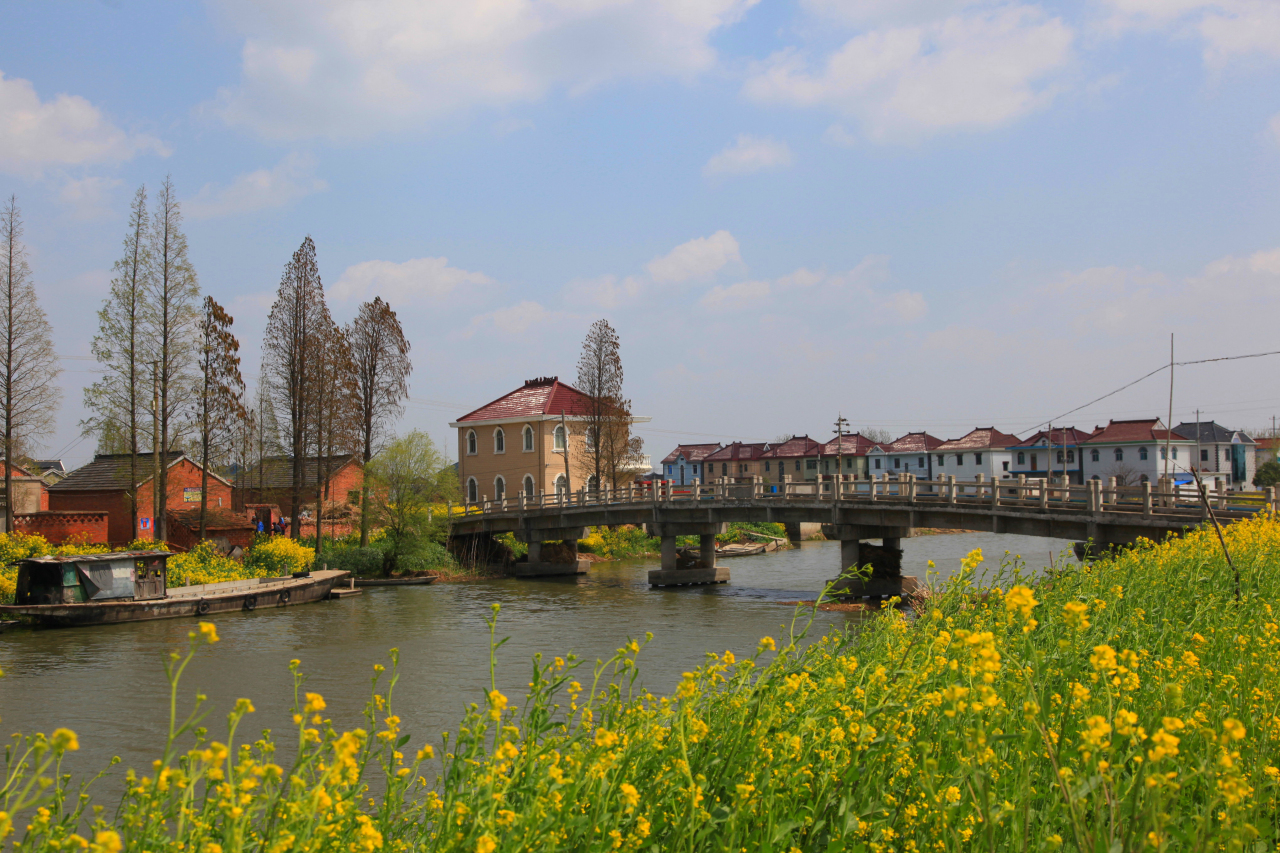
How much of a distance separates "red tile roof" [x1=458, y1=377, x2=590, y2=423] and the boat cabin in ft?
90.3

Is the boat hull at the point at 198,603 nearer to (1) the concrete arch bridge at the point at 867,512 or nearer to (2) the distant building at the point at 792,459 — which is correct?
(1) the concrete arch bridge at the point at 867,512

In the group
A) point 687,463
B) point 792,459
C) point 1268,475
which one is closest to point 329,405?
point 792,459

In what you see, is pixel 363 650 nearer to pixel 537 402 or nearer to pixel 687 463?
pixel 537 402

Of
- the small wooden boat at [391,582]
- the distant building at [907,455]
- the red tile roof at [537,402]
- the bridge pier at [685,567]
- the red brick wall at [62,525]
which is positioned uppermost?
the red tile roof at [537,402]

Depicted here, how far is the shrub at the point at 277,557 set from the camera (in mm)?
36188

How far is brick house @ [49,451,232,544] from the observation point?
126 feet

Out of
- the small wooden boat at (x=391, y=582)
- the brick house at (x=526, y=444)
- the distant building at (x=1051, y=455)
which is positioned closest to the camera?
the small wooden boat at (x=391, y=582)

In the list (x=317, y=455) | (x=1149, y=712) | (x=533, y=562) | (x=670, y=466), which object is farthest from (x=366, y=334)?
(x=670, y=466)

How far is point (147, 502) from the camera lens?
39.2 meters

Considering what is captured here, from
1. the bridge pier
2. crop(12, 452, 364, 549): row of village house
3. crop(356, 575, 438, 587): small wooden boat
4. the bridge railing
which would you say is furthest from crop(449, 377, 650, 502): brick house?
the bridge pier

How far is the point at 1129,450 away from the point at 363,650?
254ft

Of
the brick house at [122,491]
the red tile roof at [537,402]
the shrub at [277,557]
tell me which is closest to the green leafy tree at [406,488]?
the shrub at [277,557]

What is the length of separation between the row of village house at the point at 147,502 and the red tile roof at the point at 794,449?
57644mm

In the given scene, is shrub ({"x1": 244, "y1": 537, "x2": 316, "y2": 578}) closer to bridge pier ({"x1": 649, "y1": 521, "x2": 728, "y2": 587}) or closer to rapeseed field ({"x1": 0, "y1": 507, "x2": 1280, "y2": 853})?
bridge pier ({"x1": 649, "y1": 521, "x2": 728, "y2": 587})
